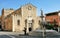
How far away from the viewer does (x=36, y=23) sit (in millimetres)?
69375

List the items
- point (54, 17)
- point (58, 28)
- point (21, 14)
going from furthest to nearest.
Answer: point (54, 17) → point (21, 14) → point (58, 28)

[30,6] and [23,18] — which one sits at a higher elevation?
[30,6]

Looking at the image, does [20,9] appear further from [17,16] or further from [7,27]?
[7,27]

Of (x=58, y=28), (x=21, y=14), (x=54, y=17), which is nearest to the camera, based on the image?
(x=58, y=28)

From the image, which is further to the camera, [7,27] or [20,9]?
[7,27]

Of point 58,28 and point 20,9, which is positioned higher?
point 20,9

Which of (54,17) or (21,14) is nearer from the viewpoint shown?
(21,14)

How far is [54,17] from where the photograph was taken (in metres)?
74.1

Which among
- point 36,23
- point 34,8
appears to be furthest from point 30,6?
point 36,23

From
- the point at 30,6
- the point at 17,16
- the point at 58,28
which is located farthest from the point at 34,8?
the point at 58,28

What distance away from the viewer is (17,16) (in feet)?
222

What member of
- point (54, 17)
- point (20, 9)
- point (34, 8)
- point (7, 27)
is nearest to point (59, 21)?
point (54, 17)

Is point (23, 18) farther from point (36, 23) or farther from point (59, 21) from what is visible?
point (59, 21)

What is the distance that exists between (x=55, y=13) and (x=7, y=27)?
19096 millimetres
